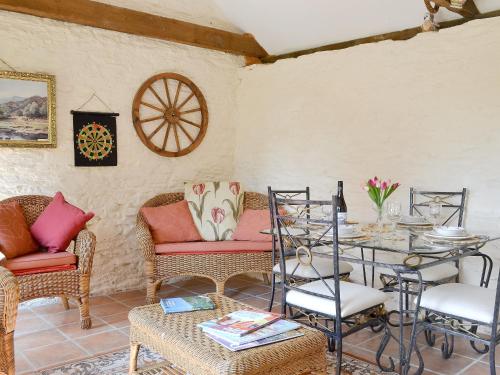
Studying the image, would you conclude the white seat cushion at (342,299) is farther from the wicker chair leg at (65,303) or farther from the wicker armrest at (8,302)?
the wicker chair leg at (65,303)

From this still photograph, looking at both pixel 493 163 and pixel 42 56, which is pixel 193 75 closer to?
pixel 42 56

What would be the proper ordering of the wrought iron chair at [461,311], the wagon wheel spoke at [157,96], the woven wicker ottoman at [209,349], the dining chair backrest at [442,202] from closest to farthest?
1. the woven wicker ottoman at [209,349]
2. the wrought iron chair at [461,311]
3. the dining chair backrest at [442,202]
4. the wagon wheel spoke at [157,96]

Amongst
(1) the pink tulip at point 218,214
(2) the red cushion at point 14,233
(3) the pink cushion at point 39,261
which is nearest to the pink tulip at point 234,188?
(1) the pink tulip at point 218,214

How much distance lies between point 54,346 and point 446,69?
3.52 meters

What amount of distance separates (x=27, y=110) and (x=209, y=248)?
6.25 ft

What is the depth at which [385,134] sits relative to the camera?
4.13 meters

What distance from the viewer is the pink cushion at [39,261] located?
127 inches

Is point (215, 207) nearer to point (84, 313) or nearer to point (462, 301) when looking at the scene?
point (84, 313)

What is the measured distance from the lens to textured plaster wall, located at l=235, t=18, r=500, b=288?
3547 mm

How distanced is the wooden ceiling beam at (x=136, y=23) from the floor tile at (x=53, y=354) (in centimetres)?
261

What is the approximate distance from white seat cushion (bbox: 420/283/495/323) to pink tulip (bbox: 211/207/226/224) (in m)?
2.29

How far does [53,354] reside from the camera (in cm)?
303

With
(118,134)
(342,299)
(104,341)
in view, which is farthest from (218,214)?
(342,299)

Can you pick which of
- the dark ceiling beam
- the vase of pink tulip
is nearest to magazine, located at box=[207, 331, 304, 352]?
the vase of pink tulip
